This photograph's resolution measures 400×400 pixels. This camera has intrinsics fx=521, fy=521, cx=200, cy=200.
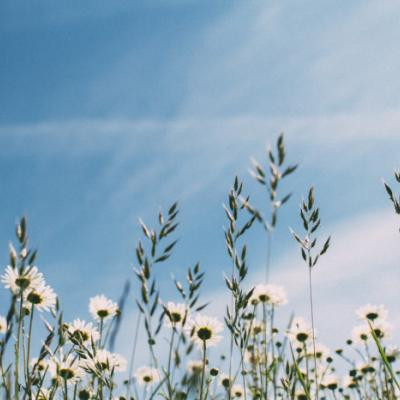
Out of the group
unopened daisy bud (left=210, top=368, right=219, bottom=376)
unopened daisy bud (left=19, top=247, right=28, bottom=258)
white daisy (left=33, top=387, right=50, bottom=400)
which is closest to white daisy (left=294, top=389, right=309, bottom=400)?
unopened daisy bud (left=210, top=368, right=219, bottom=376)

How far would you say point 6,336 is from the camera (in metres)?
1.32

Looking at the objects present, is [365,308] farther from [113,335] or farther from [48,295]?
[113,335]

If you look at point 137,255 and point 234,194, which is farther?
point 234,194

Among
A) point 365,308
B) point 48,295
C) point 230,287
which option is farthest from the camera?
point 365,308

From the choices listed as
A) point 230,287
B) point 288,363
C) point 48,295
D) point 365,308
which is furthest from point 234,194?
point 365,308

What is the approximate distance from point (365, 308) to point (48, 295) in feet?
14.6

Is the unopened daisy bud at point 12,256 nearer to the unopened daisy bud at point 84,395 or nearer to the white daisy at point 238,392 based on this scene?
the unopened daisy bud at point 84,395

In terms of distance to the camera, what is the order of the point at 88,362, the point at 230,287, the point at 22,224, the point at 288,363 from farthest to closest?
the point at 288,363
the point at 230,287
the point at 88,362
the point at 22,224

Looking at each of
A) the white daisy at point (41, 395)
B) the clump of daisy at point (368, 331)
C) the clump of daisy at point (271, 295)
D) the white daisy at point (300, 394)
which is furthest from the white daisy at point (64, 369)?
the clump of daisy at point (368, 331)

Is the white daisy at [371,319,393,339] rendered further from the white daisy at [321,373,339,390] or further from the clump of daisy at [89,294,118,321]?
the clump of daisy at [89,294,118,321]

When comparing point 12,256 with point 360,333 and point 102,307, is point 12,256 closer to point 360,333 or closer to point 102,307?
point 102,307

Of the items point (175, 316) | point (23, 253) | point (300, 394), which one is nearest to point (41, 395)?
point (175, 316)

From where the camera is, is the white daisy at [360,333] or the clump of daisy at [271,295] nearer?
the clump of daisy at [271,295]

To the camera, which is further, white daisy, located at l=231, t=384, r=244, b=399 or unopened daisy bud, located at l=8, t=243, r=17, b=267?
white daisy, located at l=231, t=384, r=244, b=399
